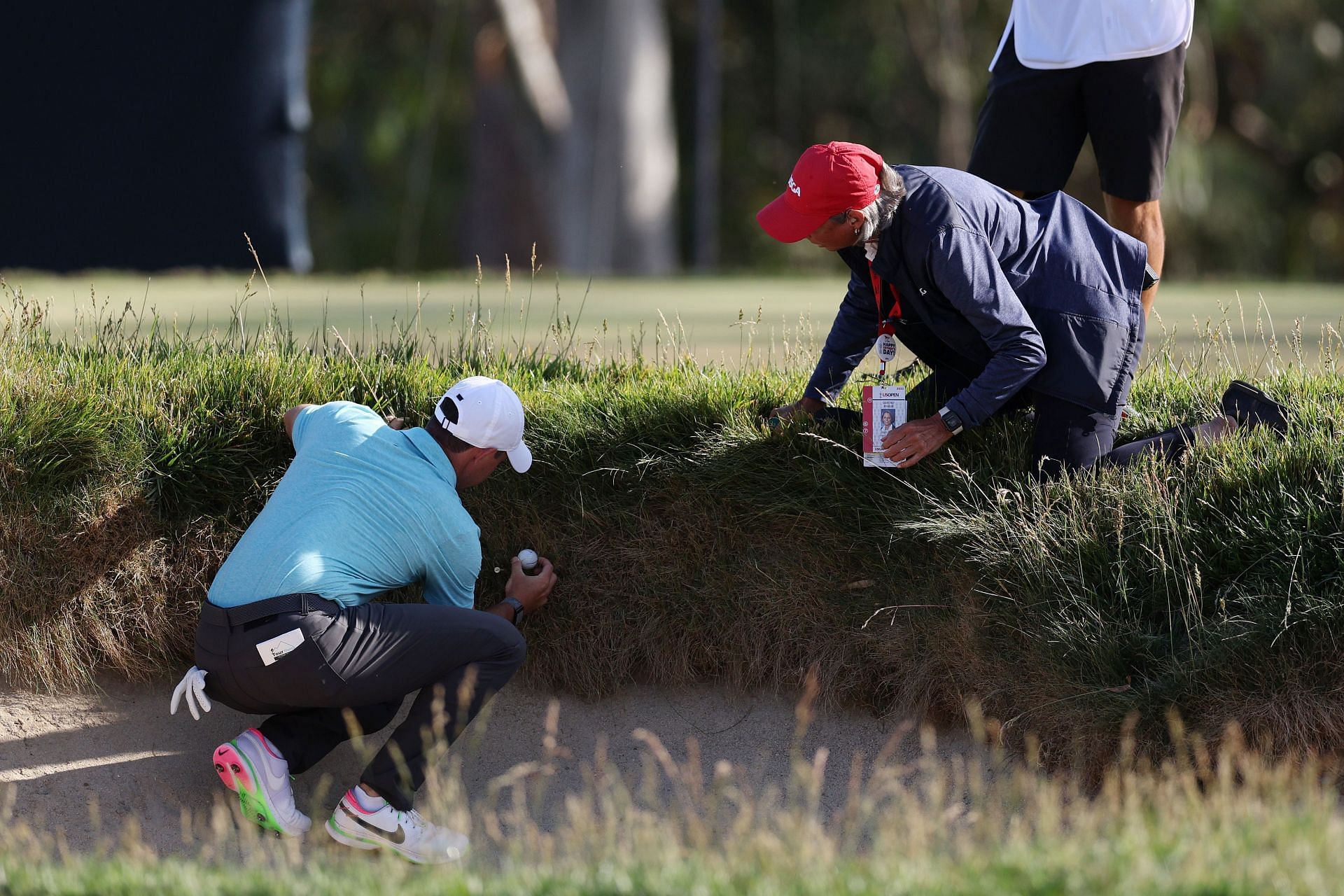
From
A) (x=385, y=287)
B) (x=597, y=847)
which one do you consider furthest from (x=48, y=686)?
(x=385, y=287)

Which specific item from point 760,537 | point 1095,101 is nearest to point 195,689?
point 760,537

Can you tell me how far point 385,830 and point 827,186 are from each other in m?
2.62

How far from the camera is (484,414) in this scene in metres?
4.88

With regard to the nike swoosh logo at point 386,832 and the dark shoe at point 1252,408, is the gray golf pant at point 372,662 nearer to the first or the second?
the nike swoosh logo at point 386,832

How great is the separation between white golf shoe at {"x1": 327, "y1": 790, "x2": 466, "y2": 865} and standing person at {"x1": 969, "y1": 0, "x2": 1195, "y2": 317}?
3.43 meters

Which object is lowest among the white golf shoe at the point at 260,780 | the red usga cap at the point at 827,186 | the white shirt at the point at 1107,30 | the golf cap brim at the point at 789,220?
the white golf shoe at the point at 260,780

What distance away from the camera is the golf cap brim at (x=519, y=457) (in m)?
5.04

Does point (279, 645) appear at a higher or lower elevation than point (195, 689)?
higher

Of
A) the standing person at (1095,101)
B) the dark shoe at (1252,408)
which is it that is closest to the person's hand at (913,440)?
the dark shoe at (1252,408)

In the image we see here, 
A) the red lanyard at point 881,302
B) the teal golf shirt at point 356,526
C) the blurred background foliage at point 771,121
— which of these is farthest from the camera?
the blurred background foliage at point 771,121

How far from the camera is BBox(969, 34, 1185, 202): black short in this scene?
19.4 feet

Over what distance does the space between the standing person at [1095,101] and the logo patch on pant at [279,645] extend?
3520mm

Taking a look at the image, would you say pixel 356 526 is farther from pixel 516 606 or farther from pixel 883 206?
pixel 883 206

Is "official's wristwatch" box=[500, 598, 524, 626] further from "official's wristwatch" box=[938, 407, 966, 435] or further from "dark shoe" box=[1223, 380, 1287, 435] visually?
"dark shoe" box=[1223, 380, 1287, 435]
